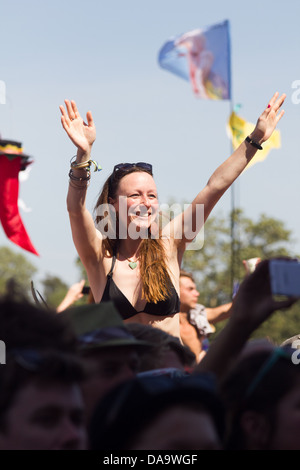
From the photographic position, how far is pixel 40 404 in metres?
1.66

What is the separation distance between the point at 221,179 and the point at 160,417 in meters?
2.41

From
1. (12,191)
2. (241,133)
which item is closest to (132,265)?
(12,191)

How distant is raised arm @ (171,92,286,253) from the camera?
3.98 meters

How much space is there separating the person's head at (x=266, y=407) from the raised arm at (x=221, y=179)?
2.18m

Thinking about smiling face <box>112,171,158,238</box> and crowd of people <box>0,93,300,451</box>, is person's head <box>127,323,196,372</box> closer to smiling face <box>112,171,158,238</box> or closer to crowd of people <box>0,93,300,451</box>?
crowd of people <box>0,93,300,451</box>

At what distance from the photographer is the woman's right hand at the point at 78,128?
389 cm

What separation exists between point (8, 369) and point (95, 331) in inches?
15.7

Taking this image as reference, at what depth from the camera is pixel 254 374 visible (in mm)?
1830

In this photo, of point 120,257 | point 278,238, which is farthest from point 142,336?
point 278,238

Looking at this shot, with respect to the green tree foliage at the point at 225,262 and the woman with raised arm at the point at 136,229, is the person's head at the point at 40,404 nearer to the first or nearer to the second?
the woman with raised arm at the point at 136,229

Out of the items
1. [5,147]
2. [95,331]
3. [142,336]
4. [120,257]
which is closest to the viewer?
[95,331]

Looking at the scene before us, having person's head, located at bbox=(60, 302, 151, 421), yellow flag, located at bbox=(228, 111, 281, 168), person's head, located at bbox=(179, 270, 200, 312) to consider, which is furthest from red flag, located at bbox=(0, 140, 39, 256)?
person's head, located at bbox=(60, 302, 151, 421)

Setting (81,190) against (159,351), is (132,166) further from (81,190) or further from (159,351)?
(159,351)
